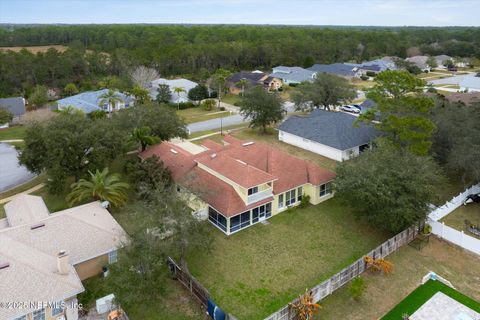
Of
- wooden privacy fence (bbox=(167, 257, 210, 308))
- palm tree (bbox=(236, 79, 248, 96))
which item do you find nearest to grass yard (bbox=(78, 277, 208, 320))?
wooden privacy fence (bbox=(167, 257, 210, 308))

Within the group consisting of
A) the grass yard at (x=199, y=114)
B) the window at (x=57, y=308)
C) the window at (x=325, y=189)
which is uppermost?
the window at (x=57, y=308)

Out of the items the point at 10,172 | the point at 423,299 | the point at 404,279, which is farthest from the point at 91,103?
the point at 423,299

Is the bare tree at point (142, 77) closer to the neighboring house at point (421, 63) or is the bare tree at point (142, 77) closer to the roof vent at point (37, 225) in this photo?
the roof vent at point (37, 225)

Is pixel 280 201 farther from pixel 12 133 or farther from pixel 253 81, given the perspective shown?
pixel 253 81

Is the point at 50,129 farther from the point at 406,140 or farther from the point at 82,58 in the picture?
the point at 82,58

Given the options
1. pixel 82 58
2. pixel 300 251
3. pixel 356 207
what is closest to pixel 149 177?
pixel 300 251

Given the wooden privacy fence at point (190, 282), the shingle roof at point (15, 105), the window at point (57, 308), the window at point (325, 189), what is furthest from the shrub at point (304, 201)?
the shingle roof at point (15, 105)
